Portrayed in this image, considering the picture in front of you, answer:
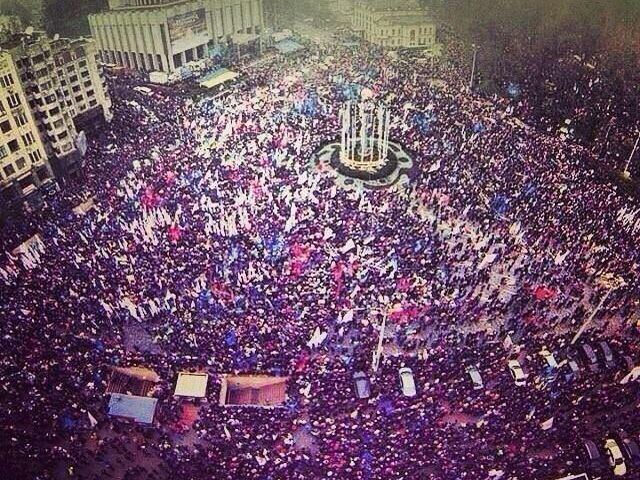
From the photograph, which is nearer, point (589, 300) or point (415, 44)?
point (589, 300)

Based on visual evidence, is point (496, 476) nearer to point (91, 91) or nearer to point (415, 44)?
point (91, 91)

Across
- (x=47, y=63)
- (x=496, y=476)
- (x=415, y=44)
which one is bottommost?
(x=496, y=476)

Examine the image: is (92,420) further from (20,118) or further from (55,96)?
(55,96)

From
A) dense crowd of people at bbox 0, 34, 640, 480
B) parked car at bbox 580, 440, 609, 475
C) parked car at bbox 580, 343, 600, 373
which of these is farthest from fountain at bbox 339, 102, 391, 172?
parked car at bbox 580, 440, 609, 475

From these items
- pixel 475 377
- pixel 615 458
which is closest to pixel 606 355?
pixel 615 458

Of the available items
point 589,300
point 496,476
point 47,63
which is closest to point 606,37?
point 589,300

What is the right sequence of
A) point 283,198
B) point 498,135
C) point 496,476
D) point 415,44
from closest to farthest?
point 496,476 < point 283,198 < point 498,135 < point 415,44
